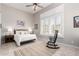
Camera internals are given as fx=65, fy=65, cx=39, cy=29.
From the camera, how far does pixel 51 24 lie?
3750 millimetres

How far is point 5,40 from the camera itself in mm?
4004

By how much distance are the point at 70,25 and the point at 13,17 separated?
311cm

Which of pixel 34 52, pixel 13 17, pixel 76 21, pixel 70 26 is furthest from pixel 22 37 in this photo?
pixel 76 21

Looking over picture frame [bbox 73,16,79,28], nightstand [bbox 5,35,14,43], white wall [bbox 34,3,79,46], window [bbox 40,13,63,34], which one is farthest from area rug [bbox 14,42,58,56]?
picture frame [bbox 73,16,79,28]

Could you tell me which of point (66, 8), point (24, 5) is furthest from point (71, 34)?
point (24, 5)

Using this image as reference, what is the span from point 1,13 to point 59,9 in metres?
3.26

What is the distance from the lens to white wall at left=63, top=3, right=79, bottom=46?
3.04 m

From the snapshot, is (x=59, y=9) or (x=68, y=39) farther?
(x=59, y=9)

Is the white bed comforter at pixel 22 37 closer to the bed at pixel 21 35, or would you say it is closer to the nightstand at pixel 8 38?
the bed at pixel 21 35

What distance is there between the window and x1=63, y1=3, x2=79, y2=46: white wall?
0.27m

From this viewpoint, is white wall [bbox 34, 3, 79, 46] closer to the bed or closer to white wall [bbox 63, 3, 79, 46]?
white wall [bbox 63, 3, 79, 46]

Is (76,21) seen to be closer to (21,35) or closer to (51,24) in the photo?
(51,24)

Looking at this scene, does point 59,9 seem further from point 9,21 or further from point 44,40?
point 9,21

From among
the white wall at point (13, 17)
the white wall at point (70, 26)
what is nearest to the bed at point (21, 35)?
the white wall at point (13, 17)
